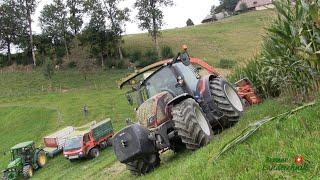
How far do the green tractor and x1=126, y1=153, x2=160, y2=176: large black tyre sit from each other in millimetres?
15812

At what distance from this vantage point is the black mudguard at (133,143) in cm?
883

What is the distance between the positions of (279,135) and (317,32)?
1.45m

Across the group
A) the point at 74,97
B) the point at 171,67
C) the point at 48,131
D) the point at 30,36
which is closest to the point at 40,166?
the point at 48,131

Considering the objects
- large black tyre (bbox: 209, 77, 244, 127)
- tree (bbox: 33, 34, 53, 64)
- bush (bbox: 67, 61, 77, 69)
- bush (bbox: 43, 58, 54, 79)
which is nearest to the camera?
large black tyre (bbox: 209, 77, 244, 127)

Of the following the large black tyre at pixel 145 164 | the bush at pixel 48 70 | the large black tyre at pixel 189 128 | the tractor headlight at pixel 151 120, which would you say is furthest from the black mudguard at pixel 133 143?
the bush at pixel 48 70

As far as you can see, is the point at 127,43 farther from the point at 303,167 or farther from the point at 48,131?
the point at 303,167

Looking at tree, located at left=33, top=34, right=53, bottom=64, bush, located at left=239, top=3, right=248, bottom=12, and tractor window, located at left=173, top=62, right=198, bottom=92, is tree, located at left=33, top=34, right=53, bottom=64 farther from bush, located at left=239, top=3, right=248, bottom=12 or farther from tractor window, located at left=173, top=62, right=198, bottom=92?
bush, located at left=239, top=3, right=248, bottom=12

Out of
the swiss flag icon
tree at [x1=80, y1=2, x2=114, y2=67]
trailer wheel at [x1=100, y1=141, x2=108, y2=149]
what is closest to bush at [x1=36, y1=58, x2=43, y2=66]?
tree at [x1=80, y1=2, x2=114, y2=67]

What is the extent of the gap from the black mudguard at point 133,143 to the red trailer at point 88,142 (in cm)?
1426

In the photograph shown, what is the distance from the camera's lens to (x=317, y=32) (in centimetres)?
588

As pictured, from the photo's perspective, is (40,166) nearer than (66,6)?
Yes

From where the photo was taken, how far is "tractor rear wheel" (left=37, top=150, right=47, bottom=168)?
25.0m

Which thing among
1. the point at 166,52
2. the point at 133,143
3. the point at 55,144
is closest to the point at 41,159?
the point at 55,144

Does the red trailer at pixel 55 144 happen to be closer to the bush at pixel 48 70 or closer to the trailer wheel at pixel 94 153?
the trailer wheel at pixel 94 153
